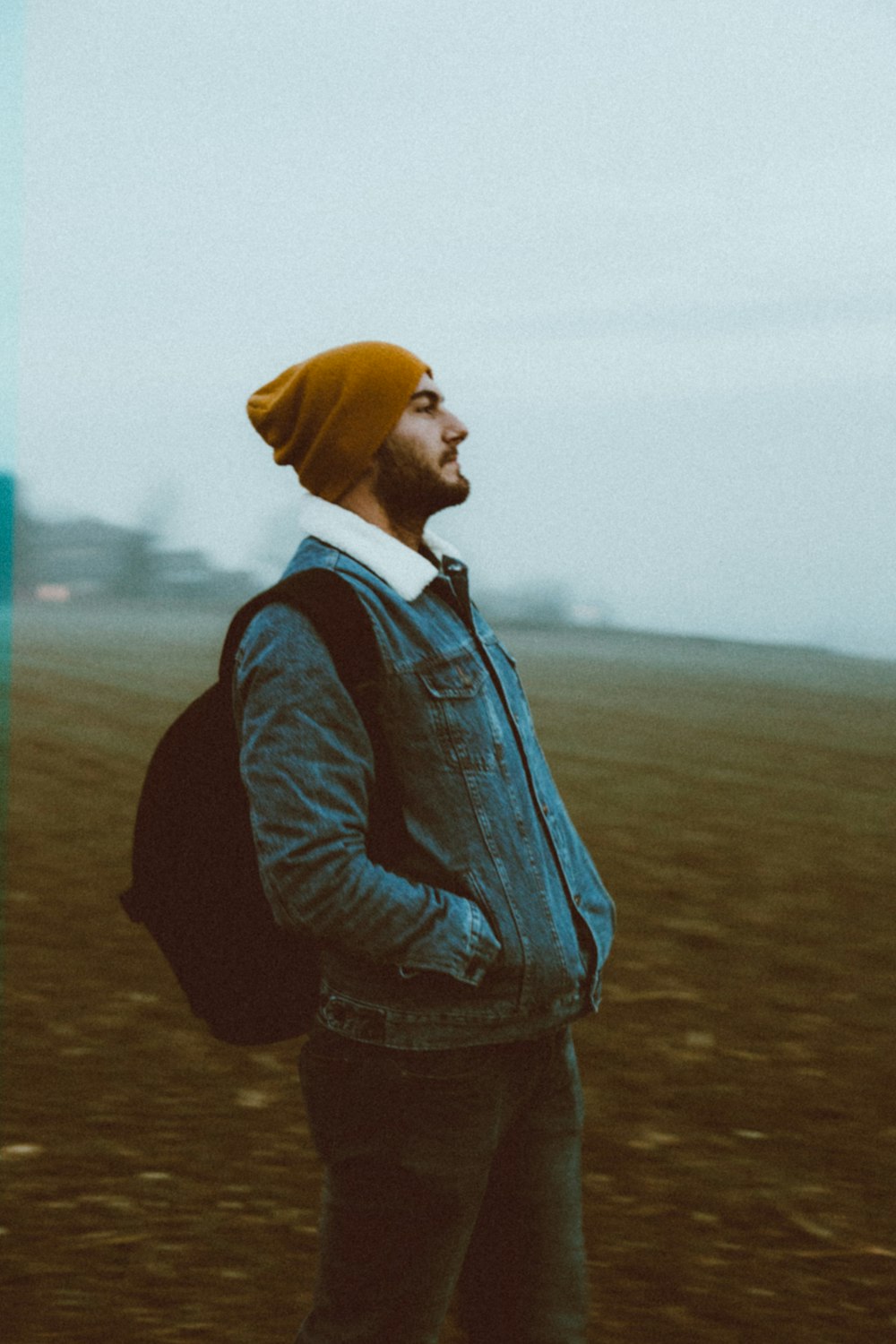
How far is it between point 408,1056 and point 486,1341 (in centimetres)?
61

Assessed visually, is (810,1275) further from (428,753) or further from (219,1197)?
(428,753)

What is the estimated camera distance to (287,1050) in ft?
19.9

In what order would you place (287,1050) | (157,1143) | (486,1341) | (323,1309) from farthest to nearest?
(287,1050) → (157,1143) → (486,1341) → (323,1309)

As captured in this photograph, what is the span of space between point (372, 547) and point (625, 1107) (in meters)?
3.70

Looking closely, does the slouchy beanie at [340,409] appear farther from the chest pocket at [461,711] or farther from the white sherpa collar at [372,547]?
the chest pocket at [461,711]

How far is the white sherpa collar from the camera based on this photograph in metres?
2.19

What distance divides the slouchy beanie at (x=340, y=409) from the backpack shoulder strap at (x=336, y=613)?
233 millimetres

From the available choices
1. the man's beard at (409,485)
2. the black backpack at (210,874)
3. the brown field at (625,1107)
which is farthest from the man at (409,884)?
the brown field at (625,1107)

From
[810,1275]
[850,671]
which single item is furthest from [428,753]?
[850,671]

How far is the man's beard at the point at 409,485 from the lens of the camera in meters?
2.28

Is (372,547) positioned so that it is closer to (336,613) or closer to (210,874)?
(336,613)

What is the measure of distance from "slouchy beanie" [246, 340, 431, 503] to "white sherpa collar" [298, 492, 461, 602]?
0.18 feet

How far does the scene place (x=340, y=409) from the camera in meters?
2.23

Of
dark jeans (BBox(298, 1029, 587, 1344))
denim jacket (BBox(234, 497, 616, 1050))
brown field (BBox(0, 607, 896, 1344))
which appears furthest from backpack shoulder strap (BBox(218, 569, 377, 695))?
brown field (BBox(0, 607, 896, 1344))
